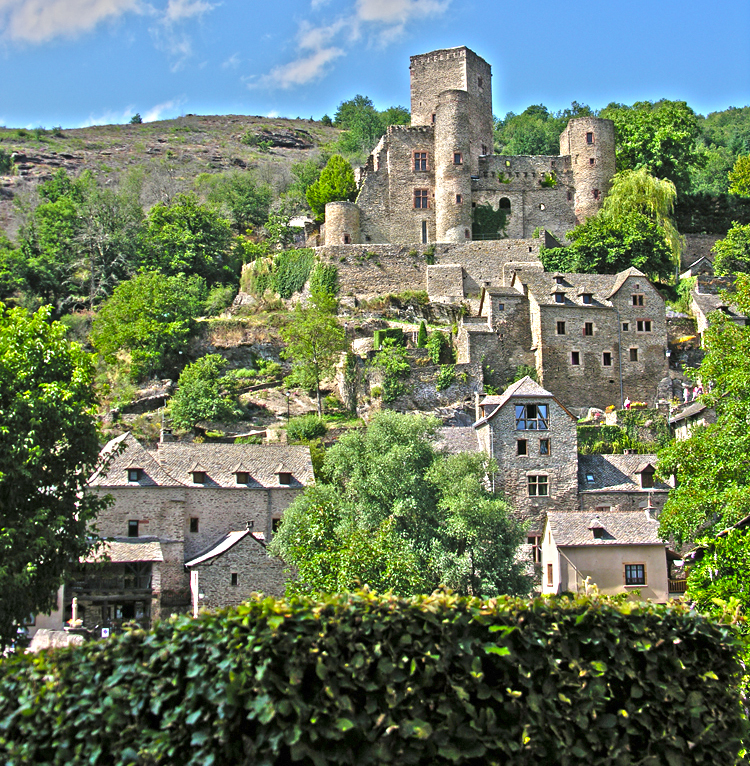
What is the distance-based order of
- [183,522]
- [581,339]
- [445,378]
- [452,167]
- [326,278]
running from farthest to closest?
[452,167] → [326,278] → [581,339] → [445,378] → [183,522]

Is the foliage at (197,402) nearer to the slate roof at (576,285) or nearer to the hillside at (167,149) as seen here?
the slate roof at (576,285)

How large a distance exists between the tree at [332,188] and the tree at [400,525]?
3743 centimetres

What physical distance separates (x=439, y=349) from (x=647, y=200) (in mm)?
20910

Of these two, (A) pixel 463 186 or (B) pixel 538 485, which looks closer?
(B) pixel 538 485

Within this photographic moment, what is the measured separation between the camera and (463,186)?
6819 cm

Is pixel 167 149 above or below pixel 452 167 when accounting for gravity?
above

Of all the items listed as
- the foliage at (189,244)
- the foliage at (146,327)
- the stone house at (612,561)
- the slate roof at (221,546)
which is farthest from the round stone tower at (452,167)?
the slate roof at (221,546)

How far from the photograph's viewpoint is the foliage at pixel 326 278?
62.3 m

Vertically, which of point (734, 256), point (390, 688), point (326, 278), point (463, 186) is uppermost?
point (463, 186)

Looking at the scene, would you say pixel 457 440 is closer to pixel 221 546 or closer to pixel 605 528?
pixel 605 528

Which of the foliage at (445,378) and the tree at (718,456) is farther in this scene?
the foliage at (445,378)

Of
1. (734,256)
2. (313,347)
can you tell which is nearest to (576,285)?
(734,256)

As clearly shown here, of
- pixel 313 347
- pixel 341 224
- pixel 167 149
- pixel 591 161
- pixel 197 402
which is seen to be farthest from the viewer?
pixel 167 149

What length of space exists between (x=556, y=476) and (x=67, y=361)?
2411cm
